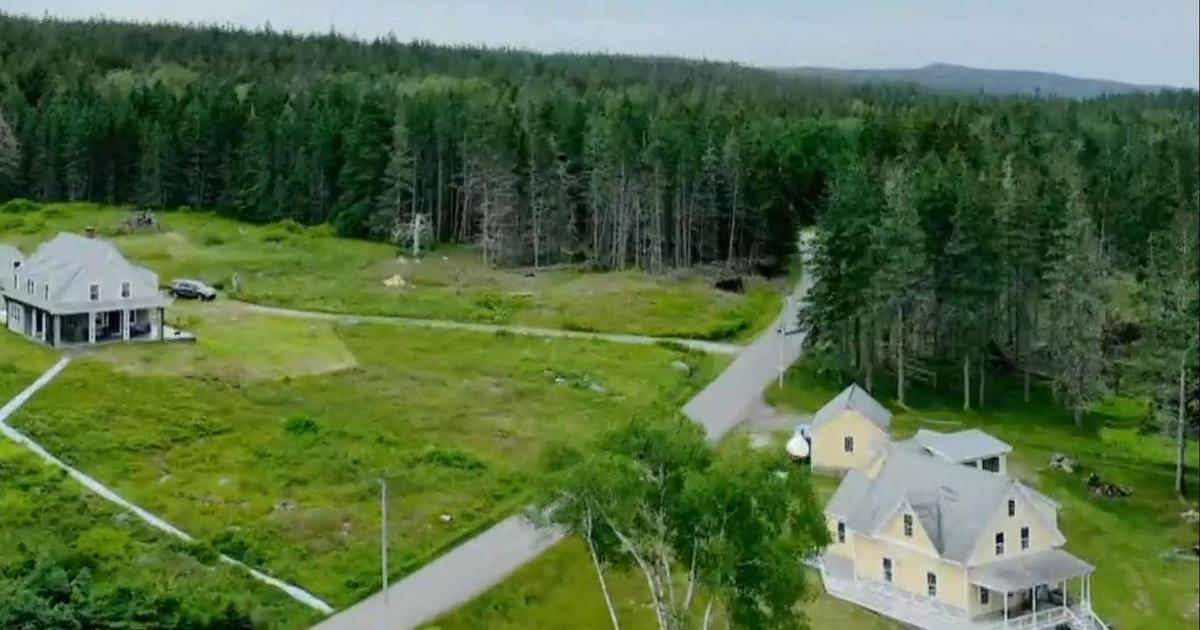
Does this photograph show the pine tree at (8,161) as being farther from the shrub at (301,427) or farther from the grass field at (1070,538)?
the grass field at (1070,538)

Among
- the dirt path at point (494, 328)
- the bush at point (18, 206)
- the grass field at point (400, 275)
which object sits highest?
the bush at point (18, 206)

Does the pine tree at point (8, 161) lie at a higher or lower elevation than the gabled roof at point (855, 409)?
higher

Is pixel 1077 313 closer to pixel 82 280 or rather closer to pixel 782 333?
pixel 782 333

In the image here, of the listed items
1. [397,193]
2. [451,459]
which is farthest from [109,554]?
[397,193]

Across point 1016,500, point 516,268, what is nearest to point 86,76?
point 516,268

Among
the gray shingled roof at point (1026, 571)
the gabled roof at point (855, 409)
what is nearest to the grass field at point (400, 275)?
the gabled roof at point (855, 409)

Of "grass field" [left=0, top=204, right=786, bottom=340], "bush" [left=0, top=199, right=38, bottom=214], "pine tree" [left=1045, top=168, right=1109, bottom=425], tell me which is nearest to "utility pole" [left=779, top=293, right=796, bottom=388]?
"grass field" [left=0, top=204, right=786, bottom=340]

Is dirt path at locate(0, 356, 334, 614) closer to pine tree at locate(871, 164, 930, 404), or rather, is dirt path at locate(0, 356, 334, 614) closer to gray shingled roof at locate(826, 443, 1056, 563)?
gray shingled roof at locate(826, 443, 1056, 563)
